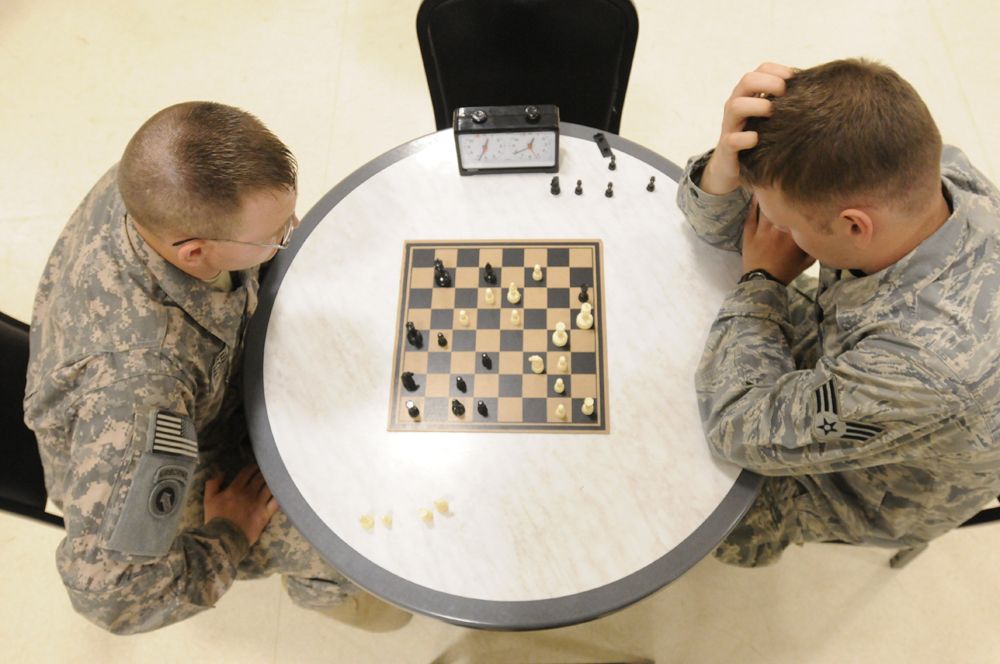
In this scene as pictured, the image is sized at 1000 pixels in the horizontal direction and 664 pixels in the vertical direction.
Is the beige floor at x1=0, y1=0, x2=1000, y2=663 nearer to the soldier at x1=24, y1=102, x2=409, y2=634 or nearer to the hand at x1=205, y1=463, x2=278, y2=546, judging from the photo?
the hand at x1=205, y1=463, x2=278, y2=546

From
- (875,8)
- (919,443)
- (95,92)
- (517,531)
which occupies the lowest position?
(517,531)

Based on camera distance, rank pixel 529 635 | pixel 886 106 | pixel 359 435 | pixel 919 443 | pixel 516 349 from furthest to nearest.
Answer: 1. pixel 529 635
2. pixel 516 349
3. pixel 359 435
4. pixel 919 443
5. pixel 886 106

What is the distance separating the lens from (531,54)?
7.50 feet

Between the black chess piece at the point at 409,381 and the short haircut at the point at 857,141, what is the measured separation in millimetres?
1000

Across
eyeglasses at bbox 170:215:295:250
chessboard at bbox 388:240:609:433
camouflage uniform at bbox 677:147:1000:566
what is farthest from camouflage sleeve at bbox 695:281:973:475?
eyeglasses at bbox 170:215:295:250

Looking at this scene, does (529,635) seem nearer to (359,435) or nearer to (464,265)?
(359,435)

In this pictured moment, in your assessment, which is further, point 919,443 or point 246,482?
point 246,482

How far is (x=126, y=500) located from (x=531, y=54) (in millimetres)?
1838

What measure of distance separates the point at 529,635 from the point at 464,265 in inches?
54.9

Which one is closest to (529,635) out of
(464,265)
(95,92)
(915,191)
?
(464,265)

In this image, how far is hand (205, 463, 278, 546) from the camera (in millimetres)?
1889

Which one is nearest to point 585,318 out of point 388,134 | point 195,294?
point 195,294

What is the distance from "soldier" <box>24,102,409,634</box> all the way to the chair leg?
2148 millimetres

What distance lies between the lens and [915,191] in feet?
4.34
